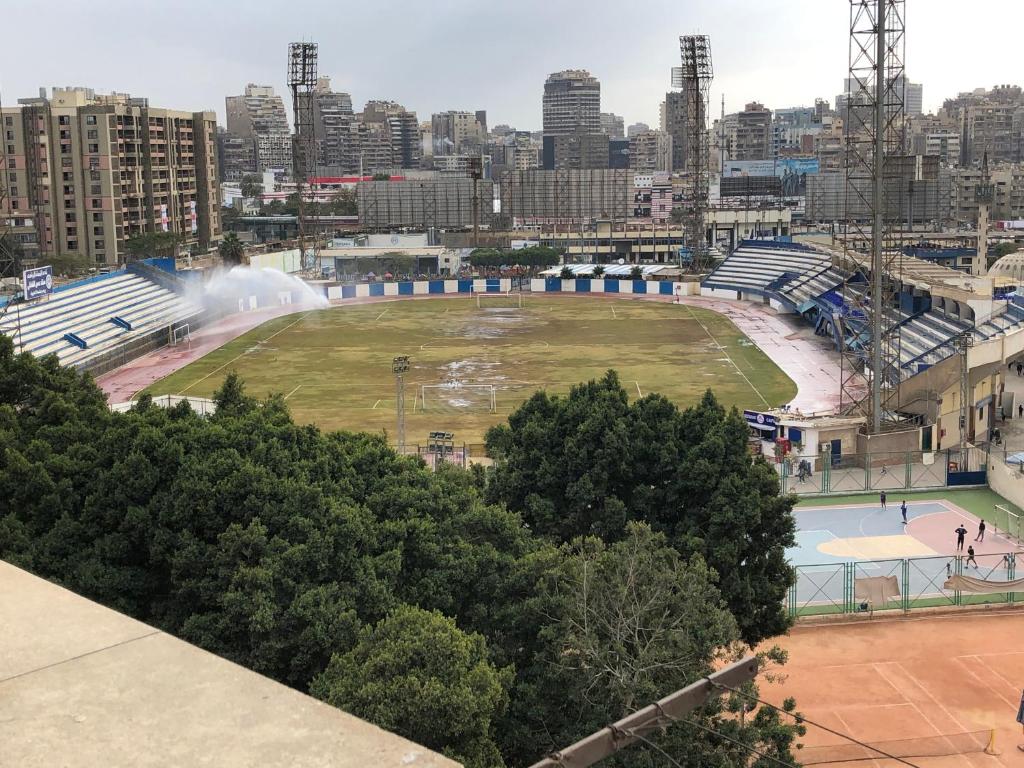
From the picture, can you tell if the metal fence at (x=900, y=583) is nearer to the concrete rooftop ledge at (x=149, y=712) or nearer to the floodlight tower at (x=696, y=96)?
the concrete rooftop ledge at (x=149, y=712)

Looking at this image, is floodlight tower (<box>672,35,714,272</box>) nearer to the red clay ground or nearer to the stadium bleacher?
the stadium bleacher

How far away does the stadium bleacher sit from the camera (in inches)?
2355

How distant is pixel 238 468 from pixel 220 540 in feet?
→ 5.81

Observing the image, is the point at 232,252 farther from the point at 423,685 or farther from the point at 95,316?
the point at 423,685

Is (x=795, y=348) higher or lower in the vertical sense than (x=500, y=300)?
lower

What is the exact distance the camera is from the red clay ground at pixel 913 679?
21156mm

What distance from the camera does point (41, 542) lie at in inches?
755

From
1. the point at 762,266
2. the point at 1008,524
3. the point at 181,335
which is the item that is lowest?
the point at 1008,524

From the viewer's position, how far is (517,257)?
116812 mm

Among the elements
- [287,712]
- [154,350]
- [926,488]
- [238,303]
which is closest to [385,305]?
[238,303]

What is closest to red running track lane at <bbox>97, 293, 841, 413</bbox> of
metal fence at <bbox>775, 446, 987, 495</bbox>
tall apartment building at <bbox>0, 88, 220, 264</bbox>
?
metal fence at <bbox>775, 446, 987, 495</bbox>

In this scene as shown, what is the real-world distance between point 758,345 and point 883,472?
3136 centimetres

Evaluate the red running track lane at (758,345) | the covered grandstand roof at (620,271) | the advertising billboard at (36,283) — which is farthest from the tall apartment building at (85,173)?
the advertising billboard at (36,283)

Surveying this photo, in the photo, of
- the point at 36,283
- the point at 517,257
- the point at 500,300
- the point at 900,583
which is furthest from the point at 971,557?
the point at 517,257
